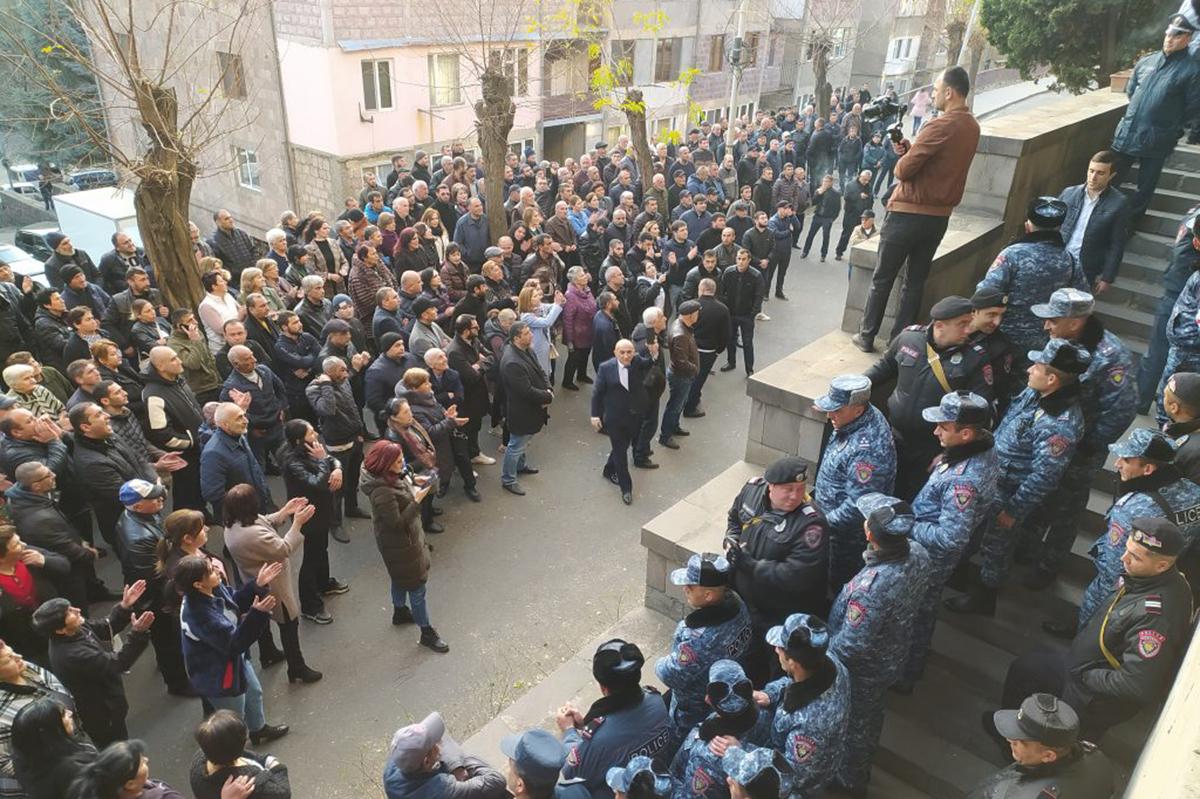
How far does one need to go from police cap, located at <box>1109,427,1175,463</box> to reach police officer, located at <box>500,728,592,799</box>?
3275 millimetres

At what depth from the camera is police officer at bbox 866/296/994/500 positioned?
5.05 m

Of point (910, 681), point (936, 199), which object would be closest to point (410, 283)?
point (936, 199)

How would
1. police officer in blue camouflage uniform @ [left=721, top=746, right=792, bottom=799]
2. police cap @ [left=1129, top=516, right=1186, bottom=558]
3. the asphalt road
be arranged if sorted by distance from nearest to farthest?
1. police officer in blue camouflage uniform @ [left=721, top=746, right=792, bottom=799]
2. police cap @ [left=1129, top=516, right=1186, bottom=558]
3. the asphalt road

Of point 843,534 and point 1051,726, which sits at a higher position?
point 1051,726

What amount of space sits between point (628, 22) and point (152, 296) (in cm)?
2162

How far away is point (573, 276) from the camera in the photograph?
9836 mm

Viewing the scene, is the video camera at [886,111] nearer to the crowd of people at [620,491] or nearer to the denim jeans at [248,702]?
the crowd of people at [620,491]

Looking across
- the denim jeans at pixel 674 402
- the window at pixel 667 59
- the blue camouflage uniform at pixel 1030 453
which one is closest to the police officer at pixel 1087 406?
the blue camouflage uniform at pixel 1030 453

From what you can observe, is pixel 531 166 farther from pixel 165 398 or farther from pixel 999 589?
pixel 999 589

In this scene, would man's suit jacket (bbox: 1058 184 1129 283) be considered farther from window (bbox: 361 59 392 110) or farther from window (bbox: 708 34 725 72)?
window (bbox: 708 34 725 72)

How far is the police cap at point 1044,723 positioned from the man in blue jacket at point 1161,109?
5.70 metres

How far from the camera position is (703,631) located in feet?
13.7

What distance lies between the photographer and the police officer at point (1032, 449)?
462cm

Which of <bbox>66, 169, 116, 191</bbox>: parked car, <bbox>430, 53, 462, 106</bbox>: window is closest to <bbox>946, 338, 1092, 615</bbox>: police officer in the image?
<bbox>430, 53, 462, 106</bbox>: window
